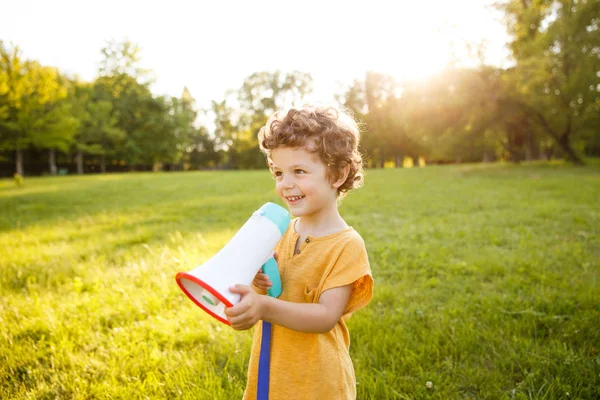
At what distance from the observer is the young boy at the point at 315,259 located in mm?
1417

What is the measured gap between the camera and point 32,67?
28.2 metres

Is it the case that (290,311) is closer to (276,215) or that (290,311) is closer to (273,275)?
(273,275)

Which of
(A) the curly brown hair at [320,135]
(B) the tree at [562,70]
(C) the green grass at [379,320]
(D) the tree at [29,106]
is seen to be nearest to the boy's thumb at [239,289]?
(A) the curly brown hair at [320,135]

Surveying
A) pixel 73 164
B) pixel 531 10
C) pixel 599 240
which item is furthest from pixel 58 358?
pixel 73 164

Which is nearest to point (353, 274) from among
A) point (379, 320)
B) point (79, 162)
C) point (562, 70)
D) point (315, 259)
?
point (315, 259)

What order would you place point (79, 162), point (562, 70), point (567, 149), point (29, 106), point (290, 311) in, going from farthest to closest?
point (79, 162) < point (29, 106) < point (567, 149) < point (562, 70) < point (290, 311)

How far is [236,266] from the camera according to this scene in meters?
1.22

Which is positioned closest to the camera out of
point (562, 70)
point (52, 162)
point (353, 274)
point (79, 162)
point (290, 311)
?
point (290, 311)

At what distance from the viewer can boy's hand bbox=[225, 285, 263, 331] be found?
3.71ft

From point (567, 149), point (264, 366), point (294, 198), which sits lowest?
point (264, 366)

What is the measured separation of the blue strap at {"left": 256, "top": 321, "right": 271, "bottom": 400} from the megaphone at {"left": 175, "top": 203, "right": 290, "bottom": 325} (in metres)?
0.17

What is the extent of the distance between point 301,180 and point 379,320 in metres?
1.87

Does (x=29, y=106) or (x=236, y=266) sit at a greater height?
(x=29, y=106)

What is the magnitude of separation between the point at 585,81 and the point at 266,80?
1619 inches
